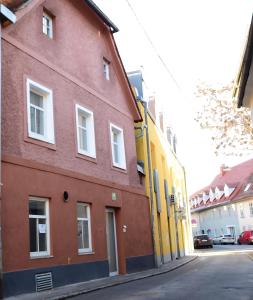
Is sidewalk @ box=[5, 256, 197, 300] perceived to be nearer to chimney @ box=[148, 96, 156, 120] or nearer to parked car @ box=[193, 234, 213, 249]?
chimney @ box=[148, 96, 156, 120]

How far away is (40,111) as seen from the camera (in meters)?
13.7

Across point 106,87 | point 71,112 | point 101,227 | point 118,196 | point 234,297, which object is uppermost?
point 106,87

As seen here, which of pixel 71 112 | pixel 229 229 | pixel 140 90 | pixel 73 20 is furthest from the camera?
pixel 229 229

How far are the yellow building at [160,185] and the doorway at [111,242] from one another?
13.0 ft

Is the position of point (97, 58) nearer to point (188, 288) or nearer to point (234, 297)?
point (188, 288)

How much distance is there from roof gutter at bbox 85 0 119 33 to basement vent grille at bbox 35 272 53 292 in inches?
383

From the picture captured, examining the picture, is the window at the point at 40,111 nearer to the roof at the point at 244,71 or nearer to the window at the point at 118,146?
the window at the point at 118,146

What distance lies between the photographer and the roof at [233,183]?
60994 millimetres

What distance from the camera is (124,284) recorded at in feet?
45.5

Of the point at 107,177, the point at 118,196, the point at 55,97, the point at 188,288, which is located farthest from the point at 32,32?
the point at 188,288

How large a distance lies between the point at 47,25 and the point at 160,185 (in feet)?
43.0

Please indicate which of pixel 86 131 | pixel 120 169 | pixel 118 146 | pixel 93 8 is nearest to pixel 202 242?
pixel 118 146

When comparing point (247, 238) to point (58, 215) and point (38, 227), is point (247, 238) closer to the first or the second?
point (58, 215)

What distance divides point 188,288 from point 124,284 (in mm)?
2836
